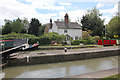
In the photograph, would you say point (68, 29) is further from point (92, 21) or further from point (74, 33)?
point (92, 21)

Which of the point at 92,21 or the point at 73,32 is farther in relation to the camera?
the point at 92,21

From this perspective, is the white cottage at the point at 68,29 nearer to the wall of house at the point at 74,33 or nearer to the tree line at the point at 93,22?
the wall of house at the point at 74,33

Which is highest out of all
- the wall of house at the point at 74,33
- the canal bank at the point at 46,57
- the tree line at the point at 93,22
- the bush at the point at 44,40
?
the tree line at the point at 93,22

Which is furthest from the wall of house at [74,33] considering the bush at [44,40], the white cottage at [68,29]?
the bush at [44,40]

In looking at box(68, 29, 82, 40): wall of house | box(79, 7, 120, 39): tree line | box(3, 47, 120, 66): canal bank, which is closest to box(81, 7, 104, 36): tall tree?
box(79, 7, 120, 39): tree line

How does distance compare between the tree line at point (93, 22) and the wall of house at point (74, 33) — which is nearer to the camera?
the wall of house at point (74, 33)

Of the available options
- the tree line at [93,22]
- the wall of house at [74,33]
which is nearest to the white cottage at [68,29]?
the wall of house at [74,33]

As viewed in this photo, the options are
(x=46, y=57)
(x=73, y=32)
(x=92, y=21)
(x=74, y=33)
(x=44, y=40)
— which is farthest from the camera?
(x=92, y=21)

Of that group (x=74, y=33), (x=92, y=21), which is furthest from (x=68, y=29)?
(x=92, y=21)

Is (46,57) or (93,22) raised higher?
(93,22)

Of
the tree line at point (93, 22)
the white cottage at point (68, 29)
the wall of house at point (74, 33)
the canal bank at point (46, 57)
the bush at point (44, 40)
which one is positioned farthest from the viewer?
the tree line at point (93, 22)

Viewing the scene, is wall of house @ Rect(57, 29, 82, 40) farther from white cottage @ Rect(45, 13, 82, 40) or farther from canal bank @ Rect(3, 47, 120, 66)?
canal bank @ Rect(3, 47, 120, 66)

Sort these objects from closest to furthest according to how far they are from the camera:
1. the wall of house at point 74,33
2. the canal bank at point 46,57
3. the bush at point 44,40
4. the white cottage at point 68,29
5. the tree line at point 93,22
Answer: the canal bank at point 46,57 < the bush at point 44,40 < the white cottage at point 68,29 < the wall of house at point 74,33 < the tree line at point 93,22

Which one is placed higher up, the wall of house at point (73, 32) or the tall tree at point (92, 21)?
the tall tree at point (92, 21)
